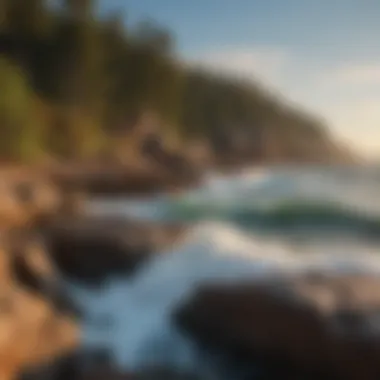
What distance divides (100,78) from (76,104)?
0.23 feet

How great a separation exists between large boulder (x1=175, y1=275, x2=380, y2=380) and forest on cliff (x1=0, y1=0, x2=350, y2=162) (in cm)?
24

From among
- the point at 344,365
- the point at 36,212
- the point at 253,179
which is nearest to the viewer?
the point at 344,365

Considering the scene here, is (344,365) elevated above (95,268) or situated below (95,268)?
below

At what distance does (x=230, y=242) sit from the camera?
1.13 m

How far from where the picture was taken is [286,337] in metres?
1.05

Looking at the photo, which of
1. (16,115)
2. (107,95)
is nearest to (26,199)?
(16,115)

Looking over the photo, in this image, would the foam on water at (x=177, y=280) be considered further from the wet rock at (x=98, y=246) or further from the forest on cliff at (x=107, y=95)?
the forest on cliff at (x=107, y=95)

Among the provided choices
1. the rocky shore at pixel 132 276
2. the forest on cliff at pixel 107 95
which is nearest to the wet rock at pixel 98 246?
the rocky shore at pixel 132 276

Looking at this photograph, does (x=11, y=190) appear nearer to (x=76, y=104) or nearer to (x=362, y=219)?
(x=76, y=104)

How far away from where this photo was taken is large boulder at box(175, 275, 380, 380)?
100cm

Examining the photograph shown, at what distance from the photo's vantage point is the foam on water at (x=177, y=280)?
1087 mm

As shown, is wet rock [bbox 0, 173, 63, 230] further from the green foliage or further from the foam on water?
the foam on water

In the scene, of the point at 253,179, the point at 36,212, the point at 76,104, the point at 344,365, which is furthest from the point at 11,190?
→ the point at 344,365

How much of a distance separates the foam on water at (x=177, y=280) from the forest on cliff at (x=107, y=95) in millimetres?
166
